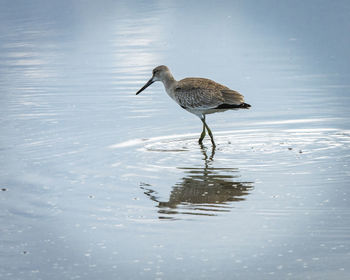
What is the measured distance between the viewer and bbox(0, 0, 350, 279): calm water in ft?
24.0

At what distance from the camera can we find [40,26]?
2741cm

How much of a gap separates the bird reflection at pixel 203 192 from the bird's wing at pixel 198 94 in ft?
6.05

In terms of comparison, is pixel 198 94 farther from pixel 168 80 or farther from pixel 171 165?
pixel 171 165

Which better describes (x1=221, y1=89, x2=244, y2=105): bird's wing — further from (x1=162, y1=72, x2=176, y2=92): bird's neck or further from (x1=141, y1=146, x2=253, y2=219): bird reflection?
(x1=141, y1=146, x2=253, y2=219): bird reflection

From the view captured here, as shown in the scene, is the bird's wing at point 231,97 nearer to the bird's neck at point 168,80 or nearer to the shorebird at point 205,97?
the shorebird at point 205,97

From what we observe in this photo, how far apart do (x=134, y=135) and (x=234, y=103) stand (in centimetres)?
170

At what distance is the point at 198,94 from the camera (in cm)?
1230

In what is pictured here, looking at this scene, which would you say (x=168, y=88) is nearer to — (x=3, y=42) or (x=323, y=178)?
(x=323, y=178)

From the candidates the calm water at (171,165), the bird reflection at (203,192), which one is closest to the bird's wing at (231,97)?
the calm water at (171,165)

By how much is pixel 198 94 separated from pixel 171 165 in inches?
77.1

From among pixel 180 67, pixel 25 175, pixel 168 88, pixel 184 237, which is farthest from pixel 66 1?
pixel 184 237

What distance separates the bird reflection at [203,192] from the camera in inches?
340

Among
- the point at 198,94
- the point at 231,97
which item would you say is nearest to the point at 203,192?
the point at 231,97

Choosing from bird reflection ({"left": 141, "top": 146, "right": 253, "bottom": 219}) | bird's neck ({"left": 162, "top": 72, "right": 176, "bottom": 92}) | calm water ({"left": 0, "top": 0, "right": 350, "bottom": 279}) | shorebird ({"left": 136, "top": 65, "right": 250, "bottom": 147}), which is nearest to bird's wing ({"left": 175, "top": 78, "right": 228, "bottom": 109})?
shorebird ({"left": 136, "top": 65, "right": 250, "bottom": 147})
